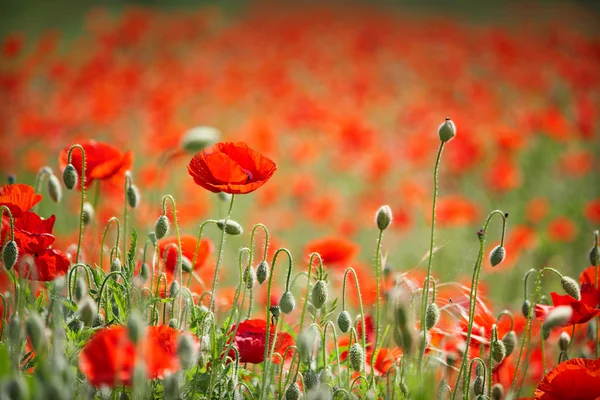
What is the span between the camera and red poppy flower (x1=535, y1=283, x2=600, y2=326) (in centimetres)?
142

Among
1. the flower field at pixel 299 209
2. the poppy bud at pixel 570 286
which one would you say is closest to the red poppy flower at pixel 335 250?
Result: the flower field at pixel 299 209

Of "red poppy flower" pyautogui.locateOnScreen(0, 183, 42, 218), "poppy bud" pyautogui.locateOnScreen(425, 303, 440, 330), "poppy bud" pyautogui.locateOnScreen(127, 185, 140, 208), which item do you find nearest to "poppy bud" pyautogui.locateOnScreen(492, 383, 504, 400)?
"poppy bud" pyautogui.locateOnScreen(425, 303, 440, 330)

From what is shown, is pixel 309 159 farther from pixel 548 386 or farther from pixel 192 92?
pixel 548 386

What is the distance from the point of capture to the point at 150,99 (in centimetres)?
533

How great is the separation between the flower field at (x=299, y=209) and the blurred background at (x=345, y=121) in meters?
0.03

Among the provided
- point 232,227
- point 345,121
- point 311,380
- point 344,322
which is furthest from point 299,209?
point 311,380

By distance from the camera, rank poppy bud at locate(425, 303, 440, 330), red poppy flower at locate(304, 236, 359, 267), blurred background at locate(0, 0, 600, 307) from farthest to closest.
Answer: blurred background at locate(0, 0, 600, 307), red poppy flower at locate(304, 236, 359, 267), poppy bud at locate(425, 303, 440, 330)

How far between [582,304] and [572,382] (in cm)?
19

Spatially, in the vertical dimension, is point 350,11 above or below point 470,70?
above

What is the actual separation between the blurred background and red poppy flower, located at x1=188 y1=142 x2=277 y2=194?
1094mm

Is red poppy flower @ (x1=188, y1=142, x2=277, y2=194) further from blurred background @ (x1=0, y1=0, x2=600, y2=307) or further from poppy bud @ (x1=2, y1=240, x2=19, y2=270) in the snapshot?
blurred background @ (x1=0, y1=0, x2=600, y2=307)

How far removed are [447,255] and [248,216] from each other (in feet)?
4.52

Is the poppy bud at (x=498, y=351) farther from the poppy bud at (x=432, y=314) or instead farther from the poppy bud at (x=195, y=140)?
the poppy bud at (x=195, y=140)

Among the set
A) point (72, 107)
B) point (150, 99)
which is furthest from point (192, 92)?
point (72, 107)
